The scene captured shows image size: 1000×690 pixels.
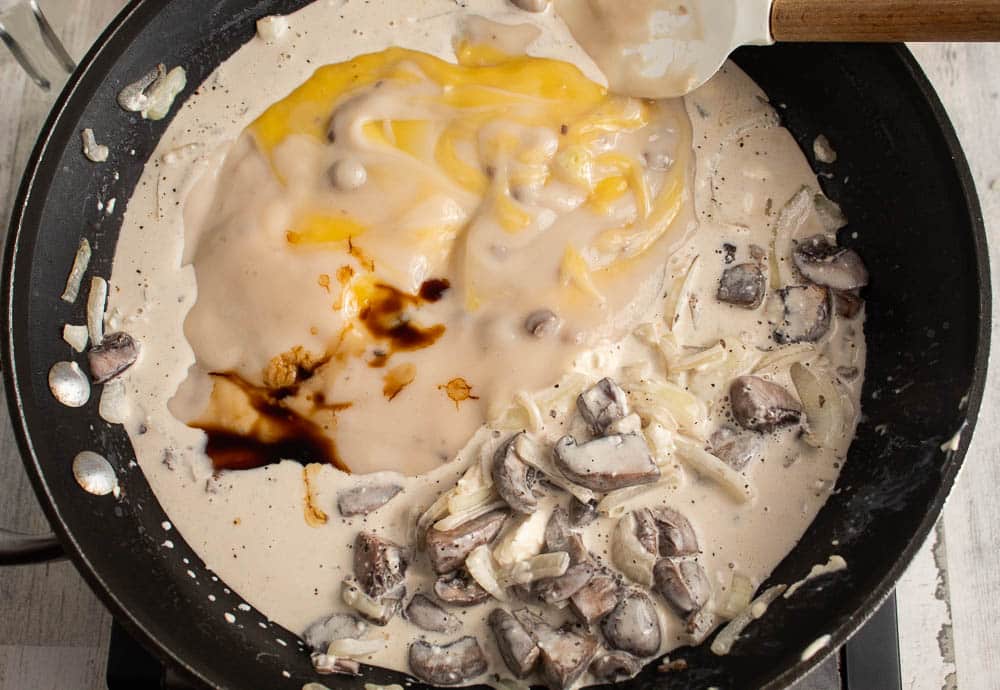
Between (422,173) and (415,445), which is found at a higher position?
(422,173)

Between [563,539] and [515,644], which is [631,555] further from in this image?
[515,644]

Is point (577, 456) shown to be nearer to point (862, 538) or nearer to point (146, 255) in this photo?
point (862, 538)

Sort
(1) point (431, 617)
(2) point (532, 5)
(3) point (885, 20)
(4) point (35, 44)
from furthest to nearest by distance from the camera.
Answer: (4) point (35, 44)
(2) point (532, 5)
(1) point (431, 617)
(3) point (885, 20)

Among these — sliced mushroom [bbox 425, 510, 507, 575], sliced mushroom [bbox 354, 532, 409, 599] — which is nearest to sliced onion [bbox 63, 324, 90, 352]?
sliced mushroom [bbox 354, 532, 409, 599]

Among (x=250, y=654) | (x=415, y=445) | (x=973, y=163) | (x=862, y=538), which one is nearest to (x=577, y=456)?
(x=415, y=445)

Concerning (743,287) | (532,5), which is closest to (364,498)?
(743,287)

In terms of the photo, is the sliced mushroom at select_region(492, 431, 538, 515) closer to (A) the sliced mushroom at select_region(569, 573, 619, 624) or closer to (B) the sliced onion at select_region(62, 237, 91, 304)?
(A) the sliced mushroom at select_region(569, 573, 619, 624)

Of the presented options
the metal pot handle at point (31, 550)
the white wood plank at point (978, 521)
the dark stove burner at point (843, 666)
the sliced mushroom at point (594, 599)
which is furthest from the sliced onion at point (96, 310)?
the white wood plank at point (978, 521)
